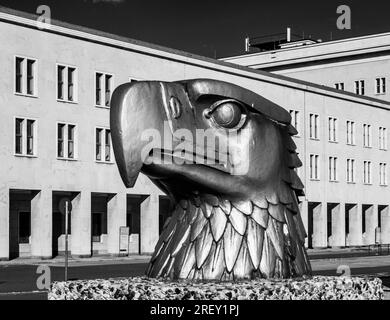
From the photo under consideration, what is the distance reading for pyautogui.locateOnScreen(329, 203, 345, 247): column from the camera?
66.9 meters

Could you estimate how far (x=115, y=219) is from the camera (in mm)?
49656

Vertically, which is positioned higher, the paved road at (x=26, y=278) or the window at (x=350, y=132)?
the window at (x=350, y=132)

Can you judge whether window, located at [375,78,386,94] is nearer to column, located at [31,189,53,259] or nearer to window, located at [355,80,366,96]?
window, located at [355,80,366,96]

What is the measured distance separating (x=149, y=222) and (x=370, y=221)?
27312 millimetres

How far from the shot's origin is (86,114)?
47.9 metres

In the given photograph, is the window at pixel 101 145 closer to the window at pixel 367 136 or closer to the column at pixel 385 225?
the window at pixel 367 136

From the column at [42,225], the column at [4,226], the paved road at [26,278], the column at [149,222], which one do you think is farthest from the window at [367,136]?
the paved road at [26,278]

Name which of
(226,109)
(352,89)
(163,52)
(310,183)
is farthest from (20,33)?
(352,89)

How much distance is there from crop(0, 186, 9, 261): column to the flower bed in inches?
1394

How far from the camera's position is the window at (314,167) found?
64312mm

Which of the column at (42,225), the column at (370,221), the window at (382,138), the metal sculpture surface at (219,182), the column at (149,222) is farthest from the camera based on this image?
the window at (382,138)

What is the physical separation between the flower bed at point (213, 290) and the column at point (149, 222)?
4290 centimetres

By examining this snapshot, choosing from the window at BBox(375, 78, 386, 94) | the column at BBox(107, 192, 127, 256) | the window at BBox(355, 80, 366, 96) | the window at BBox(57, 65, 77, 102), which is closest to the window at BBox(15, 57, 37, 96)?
the window at BBox(57, 65, 77, 102)
